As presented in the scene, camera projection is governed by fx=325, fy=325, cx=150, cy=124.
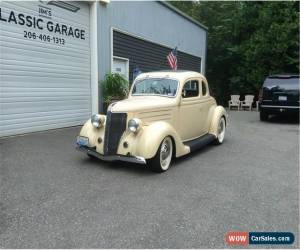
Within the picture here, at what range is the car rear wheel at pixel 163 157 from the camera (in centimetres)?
555

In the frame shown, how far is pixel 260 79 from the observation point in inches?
787

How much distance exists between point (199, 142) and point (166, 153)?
56.3 inches

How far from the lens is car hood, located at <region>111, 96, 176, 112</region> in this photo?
581 centimetres

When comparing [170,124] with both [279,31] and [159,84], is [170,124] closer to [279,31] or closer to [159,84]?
[159,84]

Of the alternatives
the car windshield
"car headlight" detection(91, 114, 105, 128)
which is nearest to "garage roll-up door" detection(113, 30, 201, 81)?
the car windshield

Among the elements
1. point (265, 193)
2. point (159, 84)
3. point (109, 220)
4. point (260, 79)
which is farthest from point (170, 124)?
point (260, 79)

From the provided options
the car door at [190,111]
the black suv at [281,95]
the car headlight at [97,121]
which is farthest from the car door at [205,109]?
the black suv at [281,95]

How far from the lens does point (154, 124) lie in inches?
227

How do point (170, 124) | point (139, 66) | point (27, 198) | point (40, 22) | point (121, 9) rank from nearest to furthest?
point (27, 198) < point (170, 124) < point (40, 22) < point (121, 9) < point (139, 66)

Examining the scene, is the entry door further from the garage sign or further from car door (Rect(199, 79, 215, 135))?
car door (Rect(199, 79, 215, 135))

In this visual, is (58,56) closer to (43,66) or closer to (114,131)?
(43,66)

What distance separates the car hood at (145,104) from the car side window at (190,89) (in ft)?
1.61

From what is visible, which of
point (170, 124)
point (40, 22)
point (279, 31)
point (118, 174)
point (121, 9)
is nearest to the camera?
point (118, 174)

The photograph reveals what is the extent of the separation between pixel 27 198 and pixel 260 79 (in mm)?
18198
